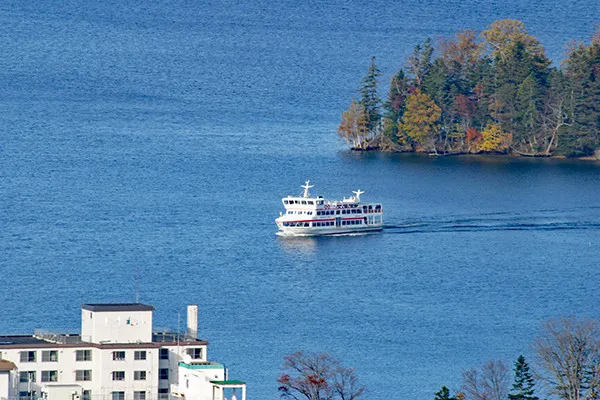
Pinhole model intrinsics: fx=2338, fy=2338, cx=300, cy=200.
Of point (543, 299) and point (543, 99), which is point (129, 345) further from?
point (543, 99)

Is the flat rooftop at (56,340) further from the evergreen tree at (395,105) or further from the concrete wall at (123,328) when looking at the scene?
the evergreen tree at (395,105)

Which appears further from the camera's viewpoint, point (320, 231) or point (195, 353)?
point (320, 231)

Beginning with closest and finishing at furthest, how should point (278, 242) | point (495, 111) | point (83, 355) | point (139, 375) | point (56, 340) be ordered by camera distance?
point (139, 375)
point (83, 355)
point (56, 340)
point (278, 242)
point (495, 111)

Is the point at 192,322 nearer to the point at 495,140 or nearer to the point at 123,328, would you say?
the point at 123,328

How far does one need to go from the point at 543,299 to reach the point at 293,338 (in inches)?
659

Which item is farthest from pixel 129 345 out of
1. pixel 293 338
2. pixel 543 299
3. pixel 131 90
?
pixel 131 90

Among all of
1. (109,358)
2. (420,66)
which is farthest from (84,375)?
(420,66)

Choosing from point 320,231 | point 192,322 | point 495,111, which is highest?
point 495,111

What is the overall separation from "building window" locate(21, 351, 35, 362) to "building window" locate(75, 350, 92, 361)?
1.36 meters

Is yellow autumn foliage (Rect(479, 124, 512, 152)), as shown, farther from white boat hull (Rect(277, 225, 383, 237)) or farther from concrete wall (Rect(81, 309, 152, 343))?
concrete wall (Rect(81, 309, 152, 343))

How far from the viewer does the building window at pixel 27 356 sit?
238 ft

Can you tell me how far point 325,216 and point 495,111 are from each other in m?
41.9

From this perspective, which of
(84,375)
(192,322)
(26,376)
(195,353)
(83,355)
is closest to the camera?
(26,376)

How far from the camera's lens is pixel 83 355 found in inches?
2867
